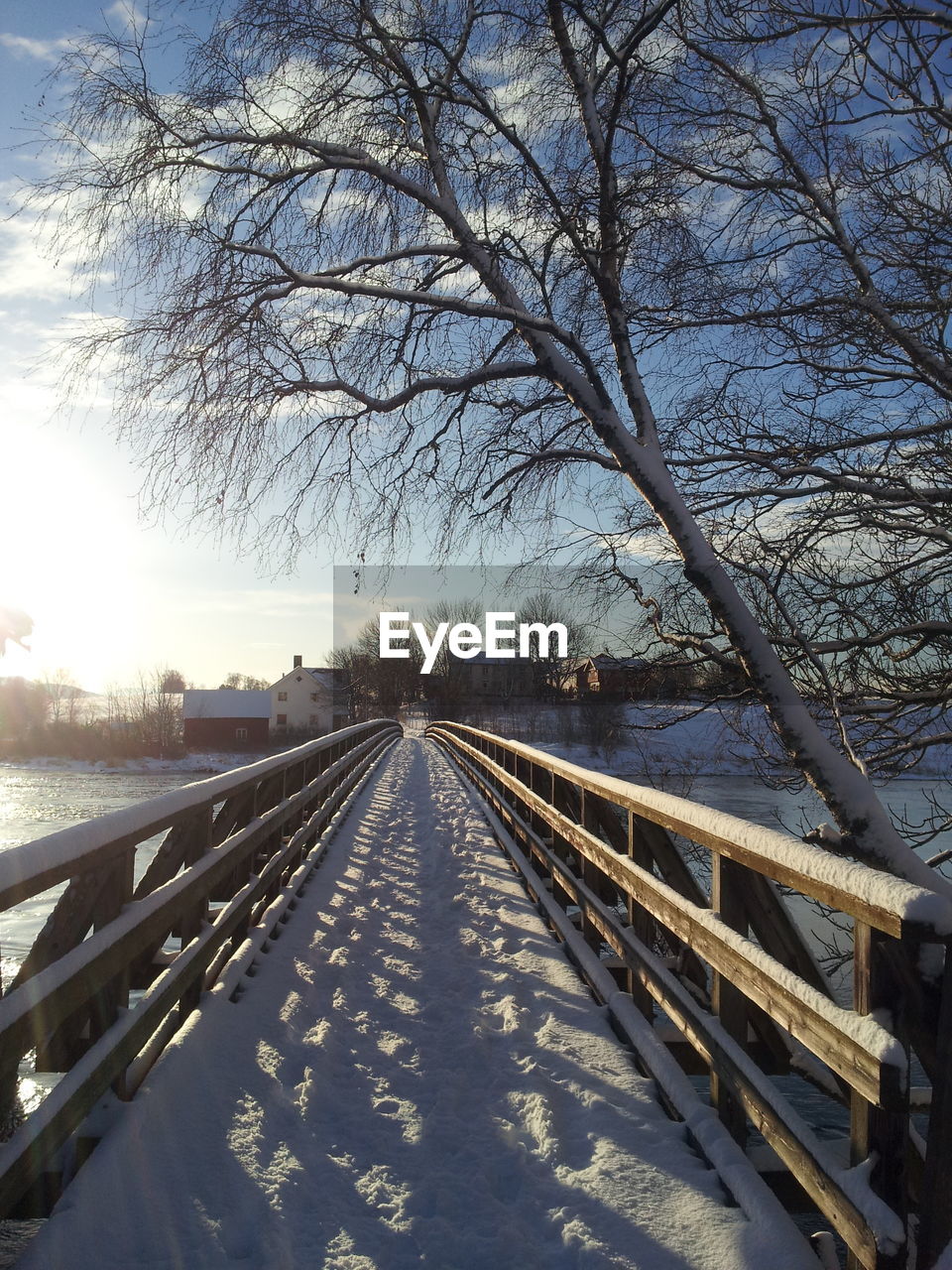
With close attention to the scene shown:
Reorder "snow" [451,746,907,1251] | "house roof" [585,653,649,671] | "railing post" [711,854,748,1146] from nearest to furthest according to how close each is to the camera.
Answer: "snow" [451,746,907,1251] → "railing post" [711,854,748,1146] → "house roof" [585,653,649,671]

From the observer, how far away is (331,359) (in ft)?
25.6

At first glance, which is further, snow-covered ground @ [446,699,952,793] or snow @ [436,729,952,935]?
snow-covered ground @ [446,699,952,793]

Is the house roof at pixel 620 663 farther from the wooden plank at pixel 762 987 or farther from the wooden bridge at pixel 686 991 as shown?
the wooden plank at pixel 762 987

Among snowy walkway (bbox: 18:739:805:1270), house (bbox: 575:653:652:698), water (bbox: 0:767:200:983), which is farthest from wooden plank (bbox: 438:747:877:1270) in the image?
house (bbox: 575:653:652:698)

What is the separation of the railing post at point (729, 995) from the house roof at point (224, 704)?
73.2 meters

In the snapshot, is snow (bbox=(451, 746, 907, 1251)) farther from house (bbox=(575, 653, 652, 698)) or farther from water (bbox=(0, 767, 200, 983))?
house (bbox=(575, 653, 652, 698))

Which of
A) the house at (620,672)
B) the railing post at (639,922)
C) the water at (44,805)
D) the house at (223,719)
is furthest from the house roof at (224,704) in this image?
the railing post at (639,922)

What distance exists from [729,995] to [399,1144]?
4.08 feet

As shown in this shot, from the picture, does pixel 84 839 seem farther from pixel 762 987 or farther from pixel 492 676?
pixel 492 676

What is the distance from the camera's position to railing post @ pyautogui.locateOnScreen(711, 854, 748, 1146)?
2.96 m

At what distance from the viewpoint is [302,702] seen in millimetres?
81500

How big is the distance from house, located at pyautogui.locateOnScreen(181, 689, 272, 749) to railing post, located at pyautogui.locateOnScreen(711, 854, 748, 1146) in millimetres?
68939

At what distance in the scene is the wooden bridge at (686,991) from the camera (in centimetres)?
194


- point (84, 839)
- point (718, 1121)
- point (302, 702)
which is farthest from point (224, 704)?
point (718, 1121)
